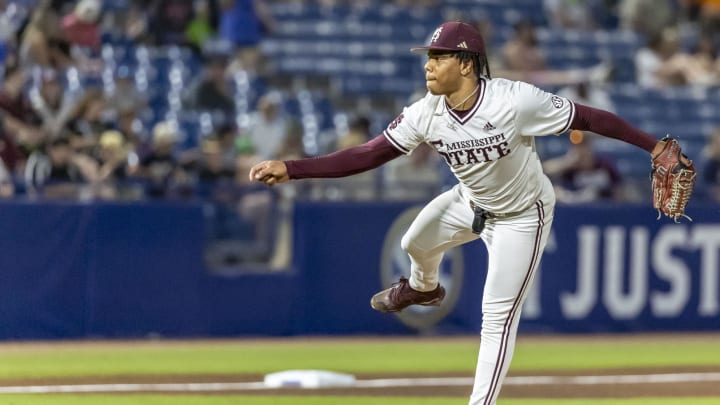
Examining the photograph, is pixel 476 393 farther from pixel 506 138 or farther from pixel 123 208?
pixel 123 208

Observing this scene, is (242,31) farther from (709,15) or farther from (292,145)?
(709,15)

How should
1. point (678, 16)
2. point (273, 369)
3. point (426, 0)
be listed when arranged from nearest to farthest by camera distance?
point (273, 369) < point (426, 0) < point (678, 16)

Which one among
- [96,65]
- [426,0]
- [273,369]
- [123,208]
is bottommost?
[273,369]

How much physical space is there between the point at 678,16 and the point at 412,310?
9.47 metres

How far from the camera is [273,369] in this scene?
11117mm

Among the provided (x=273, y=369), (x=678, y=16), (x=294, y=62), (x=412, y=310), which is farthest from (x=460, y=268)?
(x=678, y=16)

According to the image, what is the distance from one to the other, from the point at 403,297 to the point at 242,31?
8740 mm

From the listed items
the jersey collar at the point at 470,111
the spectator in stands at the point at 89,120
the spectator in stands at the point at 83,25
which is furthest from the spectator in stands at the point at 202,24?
the jersey collar at the point at 470,111

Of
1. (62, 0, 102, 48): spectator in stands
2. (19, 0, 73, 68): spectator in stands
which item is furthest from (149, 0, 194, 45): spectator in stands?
(19, 0, 73, 68): spectator in stands

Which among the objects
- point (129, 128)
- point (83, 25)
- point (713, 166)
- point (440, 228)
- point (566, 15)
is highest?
point (566, 15)

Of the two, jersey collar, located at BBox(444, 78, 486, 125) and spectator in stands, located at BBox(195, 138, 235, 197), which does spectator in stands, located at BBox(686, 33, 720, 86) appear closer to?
spectator in stands, located at BBox(195, 138, 235, 197)

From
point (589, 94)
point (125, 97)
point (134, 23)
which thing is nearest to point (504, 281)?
point (125, 97)

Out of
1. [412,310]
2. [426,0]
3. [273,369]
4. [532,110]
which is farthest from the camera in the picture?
[426,0]

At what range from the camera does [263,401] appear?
9.38m
